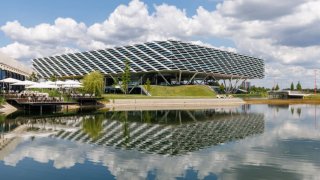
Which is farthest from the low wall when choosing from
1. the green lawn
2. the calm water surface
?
the calm water surface

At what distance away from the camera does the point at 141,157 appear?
20422 millimetres

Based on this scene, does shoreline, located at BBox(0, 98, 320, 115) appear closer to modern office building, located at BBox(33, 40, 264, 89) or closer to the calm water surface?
modern office building, located at BBox(33, 40, 264, 89)

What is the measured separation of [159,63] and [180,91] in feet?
40.8

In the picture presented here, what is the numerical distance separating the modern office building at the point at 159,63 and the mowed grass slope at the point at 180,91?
21.2 ft

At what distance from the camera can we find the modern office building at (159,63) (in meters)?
116

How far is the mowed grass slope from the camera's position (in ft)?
354

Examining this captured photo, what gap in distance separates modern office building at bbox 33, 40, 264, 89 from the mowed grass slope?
6.45 metres

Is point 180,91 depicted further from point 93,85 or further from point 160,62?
point 93,85

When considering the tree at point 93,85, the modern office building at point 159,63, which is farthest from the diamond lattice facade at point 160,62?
the tree at point 93,85

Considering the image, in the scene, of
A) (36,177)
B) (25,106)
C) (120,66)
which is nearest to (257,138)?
(36,177)

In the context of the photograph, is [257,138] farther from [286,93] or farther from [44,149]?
[286,93]

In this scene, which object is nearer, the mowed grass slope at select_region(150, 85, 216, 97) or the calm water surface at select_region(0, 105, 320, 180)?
the calm water surface at select_region(0, 105, 320, 180)

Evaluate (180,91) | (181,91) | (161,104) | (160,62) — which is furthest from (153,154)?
(160,62)

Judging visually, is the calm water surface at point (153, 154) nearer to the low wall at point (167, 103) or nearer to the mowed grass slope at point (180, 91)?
the low wall at point (167, 103)
